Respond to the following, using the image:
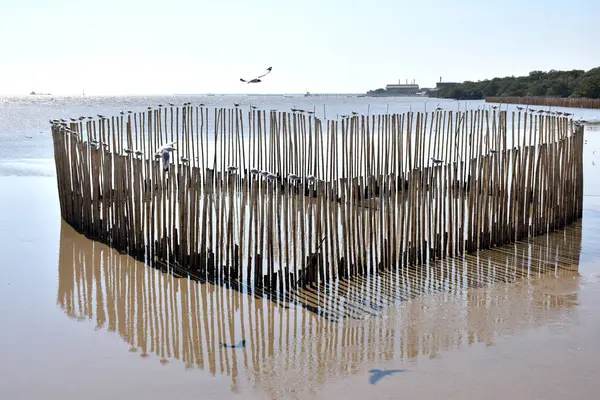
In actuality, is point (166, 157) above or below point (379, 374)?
above

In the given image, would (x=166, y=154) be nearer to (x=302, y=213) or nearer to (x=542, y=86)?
(x=302, y=213)

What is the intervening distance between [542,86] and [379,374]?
190 ft

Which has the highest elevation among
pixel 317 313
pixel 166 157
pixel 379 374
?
pixel 166 157

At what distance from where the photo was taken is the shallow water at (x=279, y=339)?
4.40 metres

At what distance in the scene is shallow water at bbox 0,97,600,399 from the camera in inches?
173

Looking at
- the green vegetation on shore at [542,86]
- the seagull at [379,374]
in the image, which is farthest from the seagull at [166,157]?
the green vegetation on shore at [542,86]

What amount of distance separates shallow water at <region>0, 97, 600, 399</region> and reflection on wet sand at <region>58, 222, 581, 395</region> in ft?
0.05

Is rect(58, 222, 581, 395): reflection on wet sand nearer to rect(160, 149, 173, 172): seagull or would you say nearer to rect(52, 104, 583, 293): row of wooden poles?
rect(52, 104, 583, 293): row of wooden poles

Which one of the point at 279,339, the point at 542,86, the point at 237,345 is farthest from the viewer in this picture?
the point at 542,86

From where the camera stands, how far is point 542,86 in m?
57.6

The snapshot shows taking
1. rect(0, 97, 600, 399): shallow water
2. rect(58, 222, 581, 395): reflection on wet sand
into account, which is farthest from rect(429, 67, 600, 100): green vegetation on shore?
rect(0, 97, 600, 399): shallow water

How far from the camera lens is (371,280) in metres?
6.39

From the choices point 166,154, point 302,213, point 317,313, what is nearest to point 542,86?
point 166,154

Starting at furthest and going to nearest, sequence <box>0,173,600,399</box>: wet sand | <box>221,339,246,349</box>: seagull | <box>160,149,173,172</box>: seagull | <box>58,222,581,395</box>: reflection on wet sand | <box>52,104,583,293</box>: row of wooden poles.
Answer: <box>160,149,173,172</box>: seagull → <box>52,104,583,293</box>: row of wooden poles → <box>221,339,246,349</box>: seagull → <box>58,222,581,395</box>: reflection on wet sand → <box>0,173,600,399</box>: wet sand
